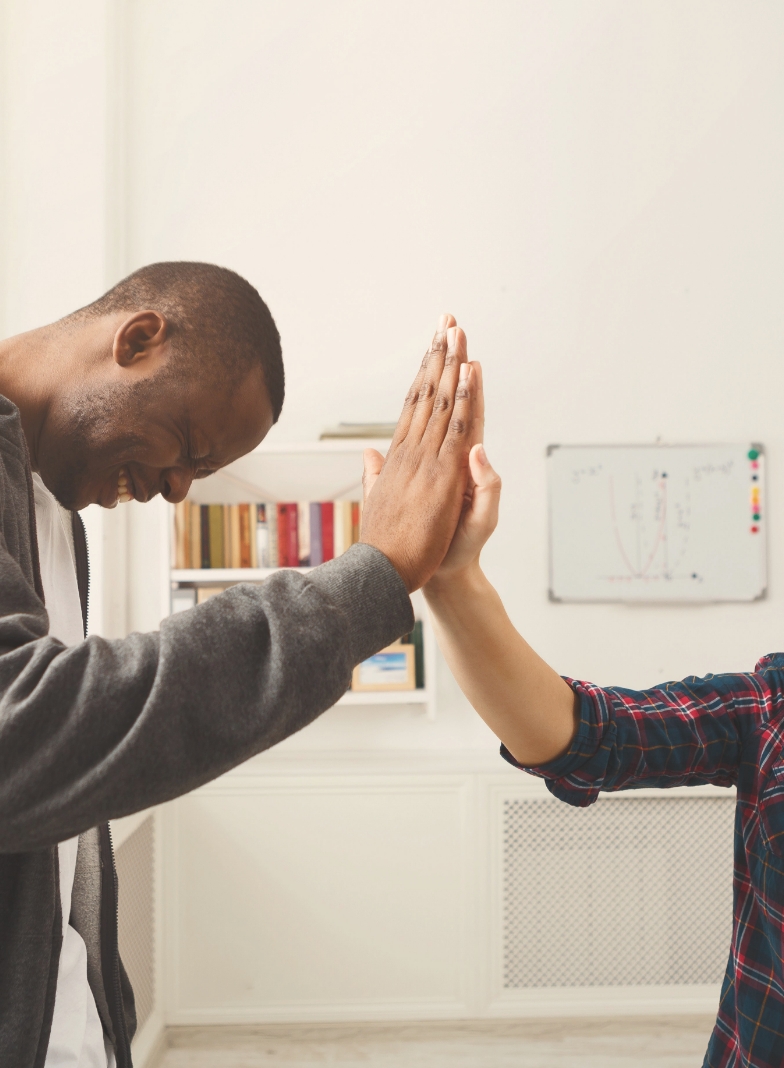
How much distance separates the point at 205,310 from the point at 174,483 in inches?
7.4

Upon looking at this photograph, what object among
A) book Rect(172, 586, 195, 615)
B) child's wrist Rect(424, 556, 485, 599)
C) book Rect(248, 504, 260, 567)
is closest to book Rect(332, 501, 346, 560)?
book Rect(248, 504, 260, 567)

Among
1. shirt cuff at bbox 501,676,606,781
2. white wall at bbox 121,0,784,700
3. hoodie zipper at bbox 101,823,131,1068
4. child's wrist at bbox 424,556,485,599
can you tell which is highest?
white wall at bbox 121,0,784,700

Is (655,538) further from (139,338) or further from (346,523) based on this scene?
(139,338)

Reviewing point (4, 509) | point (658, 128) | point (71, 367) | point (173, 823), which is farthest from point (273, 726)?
point (658, 128)

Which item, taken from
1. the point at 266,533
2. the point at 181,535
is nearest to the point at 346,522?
the point at 266,533

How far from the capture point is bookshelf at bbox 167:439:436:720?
2.27m

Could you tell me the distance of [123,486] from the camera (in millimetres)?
873

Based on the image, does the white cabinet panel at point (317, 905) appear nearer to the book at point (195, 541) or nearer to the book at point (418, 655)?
the book at point (418, 655)

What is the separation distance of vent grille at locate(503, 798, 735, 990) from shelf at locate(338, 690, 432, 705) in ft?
1.48

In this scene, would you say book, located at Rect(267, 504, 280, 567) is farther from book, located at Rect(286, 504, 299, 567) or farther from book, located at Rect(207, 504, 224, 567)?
book, located at Rect(207, 504, 224, 567)

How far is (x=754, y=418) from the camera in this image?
258 cm

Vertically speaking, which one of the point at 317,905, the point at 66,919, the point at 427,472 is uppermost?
the point at 427,472

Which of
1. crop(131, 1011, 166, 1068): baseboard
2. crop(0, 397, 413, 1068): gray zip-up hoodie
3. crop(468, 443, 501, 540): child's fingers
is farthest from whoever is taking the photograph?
crop(131, 1011, 166, 1068): baseboard

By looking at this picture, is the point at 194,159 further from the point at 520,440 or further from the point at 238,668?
the point at 238,668
